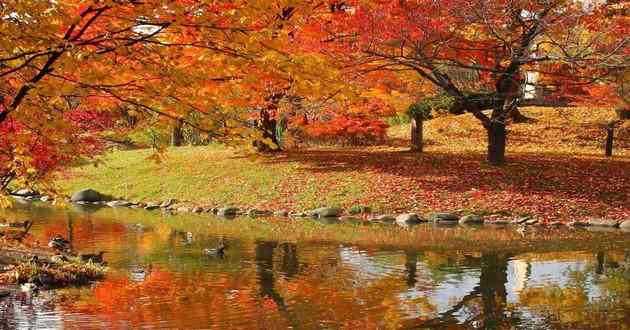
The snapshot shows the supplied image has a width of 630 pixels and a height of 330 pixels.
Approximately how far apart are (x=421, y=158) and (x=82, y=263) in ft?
56.3

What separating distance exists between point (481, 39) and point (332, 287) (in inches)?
546

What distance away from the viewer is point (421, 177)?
2586cm

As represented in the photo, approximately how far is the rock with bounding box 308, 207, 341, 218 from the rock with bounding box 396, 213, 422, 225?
2.19 m

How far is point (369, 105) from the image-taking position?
94.1ft

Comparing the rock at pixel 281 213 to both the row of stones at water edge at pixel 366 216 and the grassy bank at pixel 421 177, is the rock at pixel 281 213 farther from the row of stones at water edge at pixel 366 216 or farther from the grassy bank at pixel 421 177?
the grassy bank at pixel 421 177

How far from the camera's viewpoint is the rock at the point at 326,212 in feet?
77.8

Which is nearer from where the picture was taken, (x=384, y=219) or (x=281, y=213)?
(x=384, y=219)

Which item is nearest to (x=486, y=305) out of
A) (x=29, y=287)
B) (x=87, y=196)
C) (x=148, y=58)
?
(x=148, y=58)

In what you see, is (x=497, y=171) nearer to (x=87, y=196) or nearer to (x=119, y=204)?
(x=119, y=204)

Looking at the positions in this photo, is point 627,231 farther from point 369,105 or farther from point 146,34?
point 146,34

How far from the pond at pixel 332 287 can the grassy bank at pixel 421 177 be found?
440 centimetres

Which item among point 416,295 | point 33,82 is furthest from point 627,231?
point 33,82

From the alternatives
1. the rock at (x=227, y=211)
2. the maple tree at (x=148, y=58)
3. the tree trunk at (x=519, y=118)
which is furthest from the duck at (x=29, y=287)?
the tree trunk at (x=519, y=118)

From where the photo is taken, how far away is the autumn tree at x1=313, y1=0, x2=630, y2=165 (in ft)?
71.3
